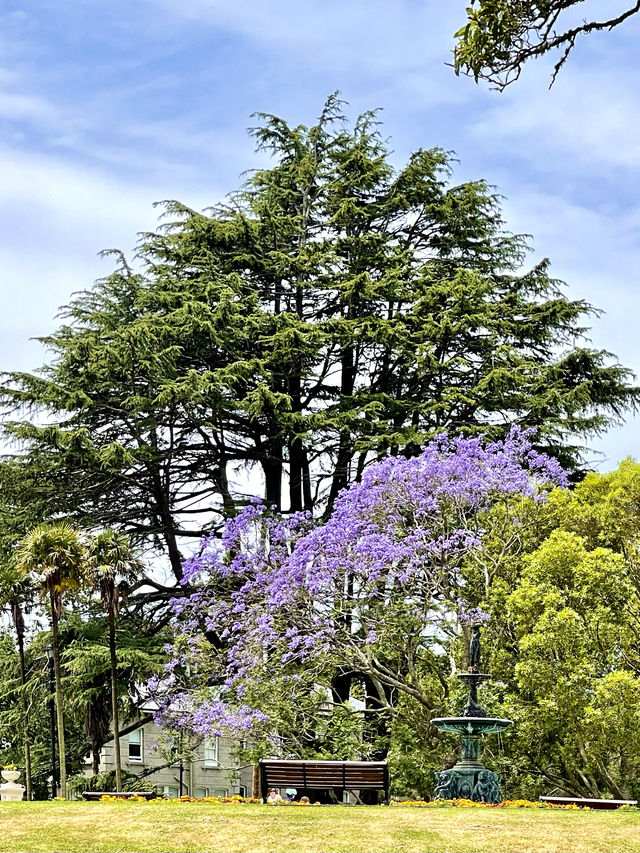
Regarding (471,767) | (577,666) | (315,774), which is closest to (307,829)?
(315,774)

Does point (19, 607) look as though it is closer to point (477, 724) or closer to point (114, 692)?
point (114, 692)

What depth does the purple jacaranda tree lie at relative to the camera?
23.1 metres

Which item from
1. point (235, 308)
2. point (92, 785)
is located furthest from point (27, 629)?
point (235, 308)

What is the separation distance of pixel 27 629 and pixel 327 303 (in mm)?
11777

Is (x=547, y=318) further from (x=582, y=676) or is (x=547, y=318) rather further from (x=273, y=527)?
(x=582, y=676)

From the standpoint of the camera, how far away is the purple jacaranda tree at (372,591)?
A: 23141 mm

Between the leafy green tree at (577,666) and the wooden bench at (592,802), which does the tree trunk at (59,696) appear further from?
the wooden bench at (592,802)

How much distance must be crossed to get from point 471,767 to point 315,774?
297 cm

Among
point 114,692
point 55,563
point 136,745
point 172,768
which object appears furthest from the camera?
point 136,745

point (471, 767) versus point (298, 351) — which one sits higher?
point (298, 351)

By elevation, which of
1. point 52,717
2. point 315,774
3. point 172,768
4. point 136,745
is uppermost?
point 52,717

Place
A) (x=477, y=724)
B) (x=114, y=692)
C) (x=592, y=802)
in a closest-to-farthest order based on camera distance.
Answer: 1. (x=592, y=802)
2. (x=477, y=724)
3. (x=114, y=692)

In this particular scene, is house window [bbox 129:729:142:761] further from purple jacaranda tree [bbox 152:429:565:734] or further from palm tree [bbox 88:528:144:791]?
purple jacaranda tree [bbox 152:429:565:734]

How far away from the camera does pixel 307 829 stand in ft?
40.4
